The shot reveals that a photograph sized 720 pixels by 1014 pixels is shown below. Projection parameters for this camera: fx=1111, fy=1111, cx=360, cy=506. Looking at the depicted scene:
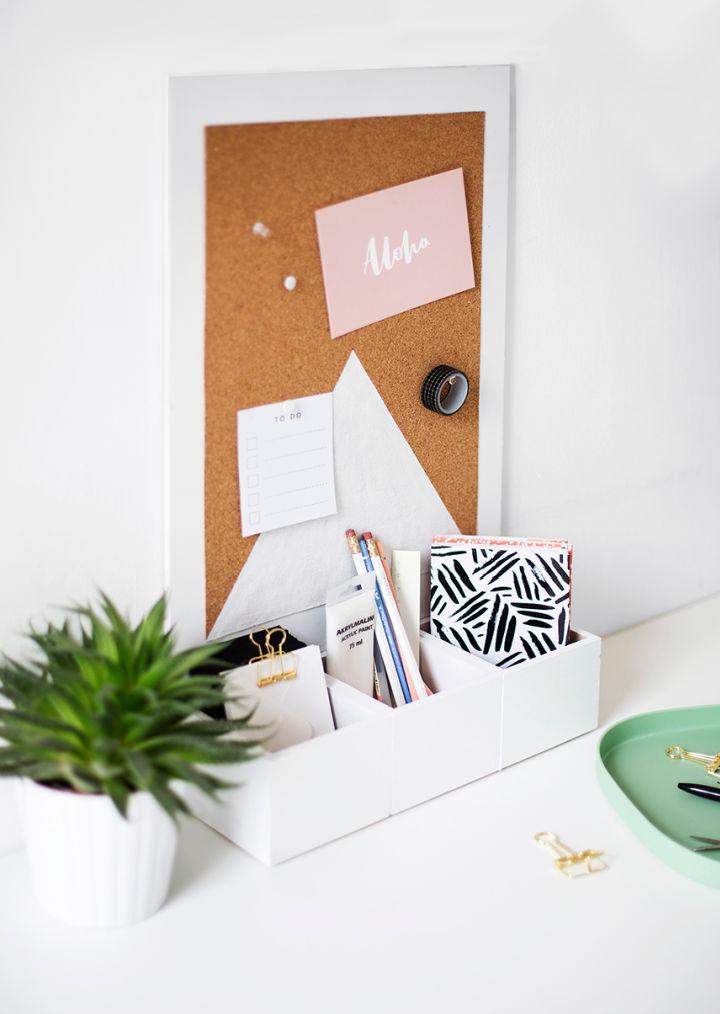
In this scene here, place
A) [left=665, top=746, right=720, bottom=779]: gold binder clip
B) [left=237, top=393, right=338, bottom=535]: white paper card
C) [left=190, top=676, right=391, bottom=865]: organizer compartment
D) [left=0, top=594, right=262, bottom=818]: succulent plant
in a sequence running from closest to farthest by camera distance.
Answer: [left=0, top=594, right=262, bottom=818]: succulent plant → [left=190, top=676, right=391, bottom=865]: organizer compartment → [left=237, top=393, right=338, bottom=535]: white paper card → [left=665, top=746, right=720, bottom=779]: gold binder clip

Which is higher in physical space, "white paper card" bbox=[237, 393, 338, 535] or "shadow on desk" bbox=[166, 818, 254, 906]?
"white paper card" bbox=[237, 393, 338, 535]

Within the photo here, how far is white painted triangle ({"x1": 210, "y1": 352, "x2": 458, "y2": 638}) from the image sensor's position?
3.59 feet

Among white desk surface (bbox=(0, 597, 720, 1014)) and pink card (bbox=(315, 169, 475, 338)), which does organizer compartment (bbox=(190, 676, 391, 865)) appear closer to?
white desk surface (bbox=(0, 597, 720, 1014))

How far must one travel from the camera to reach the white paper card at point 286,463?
105 cm

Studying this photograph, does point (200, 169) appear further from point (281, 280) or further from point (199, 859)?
point (199, 859)

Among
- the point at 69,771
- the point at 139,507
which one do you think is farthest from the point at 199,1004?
the point at 139,507

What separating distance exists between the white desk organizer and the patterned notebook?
1.6 inches

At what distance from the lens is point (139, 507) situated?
100 centimetres

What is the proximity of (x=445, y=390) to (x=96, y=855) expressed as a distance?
624 mm

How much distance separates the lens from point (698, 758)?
1172 millimetres

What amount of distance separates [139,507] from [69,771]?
10.7 inches

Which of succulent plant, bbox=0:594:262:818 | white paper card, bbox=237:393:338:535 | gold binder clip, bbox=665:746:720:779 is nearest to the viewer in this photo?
succulent plant, bbox=0:594:262:818

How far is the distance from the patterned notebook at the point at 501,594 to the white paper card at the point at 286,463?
0.55ft

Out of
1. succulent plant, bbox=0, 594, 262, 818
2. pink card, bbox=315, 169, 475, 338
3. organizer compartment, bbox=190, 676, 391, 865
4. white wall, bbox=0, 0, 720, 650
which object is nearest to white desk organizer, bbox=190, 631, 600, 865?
organizer compartment, bbox=190, 676, 391, 865
